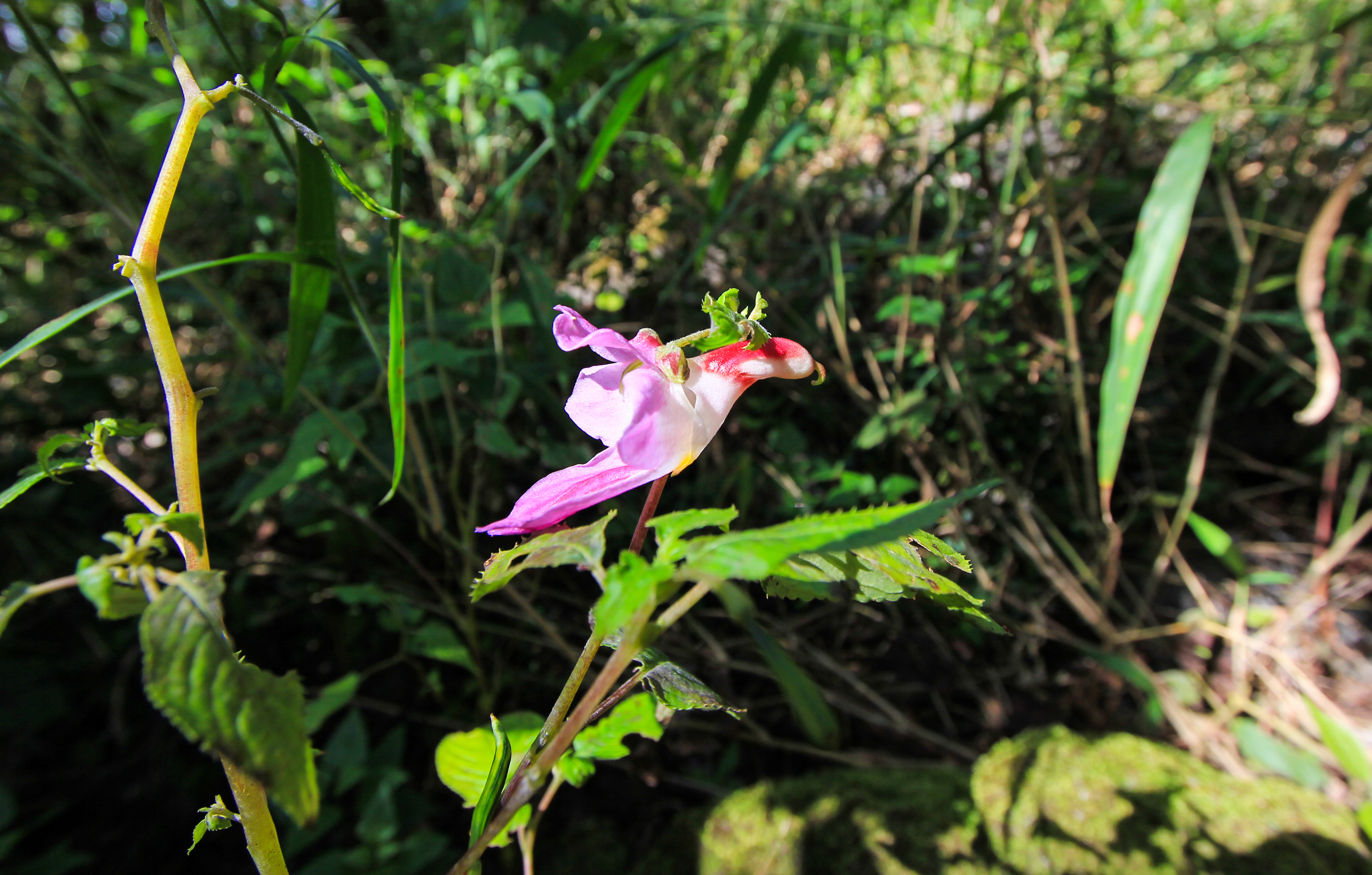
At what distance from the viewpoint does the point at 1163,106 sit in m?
1.66

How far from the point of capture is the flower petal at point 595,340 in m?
0.34

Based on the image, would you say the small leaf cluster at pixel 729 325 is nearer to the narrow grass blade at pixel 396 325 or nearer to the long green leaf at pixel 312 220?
the narrow grass blade at pixel 396 325

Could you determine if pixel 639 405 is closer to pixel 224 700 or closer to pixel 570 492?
pixel 570 492

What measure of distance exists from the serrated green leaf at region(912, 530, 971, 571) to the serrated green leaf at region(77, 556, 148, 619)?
0.99ft

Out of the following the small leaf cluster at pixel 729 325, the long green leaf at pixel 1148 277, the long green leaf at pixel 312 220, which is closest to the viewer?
the small leaf cluster at pixel 729 325

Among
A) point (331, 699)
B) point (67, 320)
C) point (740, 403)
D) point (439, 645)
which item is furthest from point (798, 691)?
point (740, 403)

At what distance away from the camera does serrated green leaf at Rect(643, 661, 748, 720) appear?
0.36 m

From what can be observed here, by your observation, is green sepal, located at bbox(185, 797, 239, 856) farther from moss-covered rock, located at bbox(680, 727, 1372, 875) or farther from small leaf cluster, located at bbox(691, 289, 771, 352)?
moss-covered rock, located at bbox(680, 727, 1372, 875)

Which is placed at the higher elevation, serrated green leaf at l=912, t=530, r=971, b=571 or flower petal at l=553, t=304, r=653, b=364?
flower petal at l=553, t=304, r=653, b=364

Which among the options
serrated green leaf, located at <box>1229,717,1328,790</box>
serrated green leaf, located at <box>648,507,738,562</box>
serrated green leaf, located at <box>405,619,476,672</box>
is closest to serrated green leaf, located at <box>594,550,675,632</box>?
serrated green leaf, located at <box>648,507,738,562</box>

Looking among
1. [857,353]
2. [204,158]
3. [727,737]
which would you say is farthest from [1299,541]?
[204,158]

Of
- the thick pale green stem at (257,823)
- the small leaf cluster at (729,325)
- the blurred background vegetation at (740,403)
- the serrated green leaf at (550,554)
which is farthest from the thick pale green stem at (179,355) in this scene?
the blurred background vegetation at (740,403)

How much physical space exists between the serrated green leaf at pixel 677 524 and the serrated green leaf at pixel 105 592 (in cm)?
18

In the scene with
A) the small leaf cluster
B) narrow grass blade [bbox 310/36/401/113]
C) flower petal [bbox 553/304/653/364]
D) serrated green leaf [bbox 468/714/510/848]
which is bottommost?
serrated green leaf [bbox 468/714/510/848]
